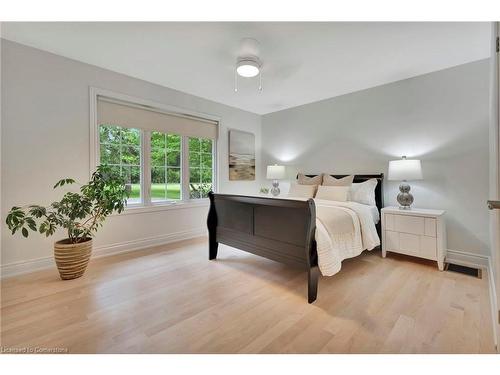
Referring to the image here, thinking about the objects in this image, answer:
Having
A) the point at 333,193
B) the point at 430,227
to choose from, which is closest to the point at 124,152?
the point at 333,193

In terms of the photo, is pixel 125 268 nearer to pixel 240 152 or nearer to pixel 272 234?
pixel 272 234

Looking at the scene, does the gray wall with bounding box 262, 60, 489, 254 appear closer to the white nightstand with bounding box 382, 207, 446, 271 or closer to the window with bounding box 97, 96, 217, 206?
the white nightstand with bounding box 382, 207, 446, 271

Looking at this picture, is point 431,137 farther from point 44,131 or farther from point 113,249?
point 44,131

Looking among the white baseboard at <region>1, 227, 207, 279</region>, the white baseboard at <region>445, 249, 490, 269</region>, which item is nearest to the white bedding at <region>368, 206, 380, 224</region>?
the white baseboard at <region>445, 249, 490, 269</region>

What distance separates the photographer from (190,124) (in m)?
3.82

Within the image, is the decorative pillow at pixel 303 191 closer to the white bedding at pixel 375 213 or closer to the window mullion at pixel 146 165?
the white bedding at pixel 375 213

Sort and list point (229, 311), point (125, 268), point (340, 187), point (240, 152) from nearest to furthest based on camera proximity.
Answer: point (229, 311) → point (125, 268) → point (340, 187) → point (240, 152)

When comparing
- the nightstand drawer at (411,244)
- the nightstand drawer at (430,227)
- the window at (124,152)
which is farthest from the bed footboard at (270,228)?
the nightstand drawer at (430,227)

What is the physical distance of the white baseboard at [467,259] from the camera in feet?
8.43

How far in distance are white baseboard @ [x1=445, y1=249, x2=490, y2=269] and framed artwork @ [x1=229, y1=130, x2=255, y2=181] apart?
3393 millimetres

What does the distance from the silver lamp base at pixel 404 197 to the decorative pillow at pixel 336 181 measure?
649 mm

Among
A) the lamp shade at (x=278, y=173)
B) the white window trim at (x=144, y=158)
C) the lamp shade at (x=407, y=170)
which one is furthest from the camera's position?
the lamp shade at (x=278, y=173)
